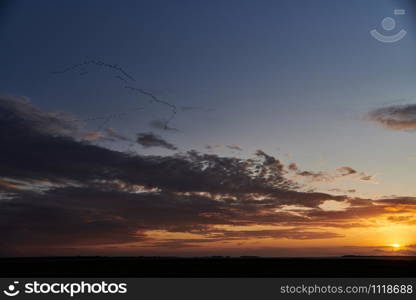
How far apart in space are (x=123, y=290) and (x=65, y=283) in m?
5.09

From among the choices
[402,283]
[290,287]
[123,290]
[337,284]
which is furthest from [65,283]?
[402,283]

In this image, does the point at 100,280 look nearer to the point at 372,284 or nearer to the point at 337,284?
the point at 337,284

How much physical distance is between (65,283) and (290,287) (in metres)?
17.8

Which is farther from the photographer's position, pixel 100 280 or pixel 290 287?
pixel 100 280

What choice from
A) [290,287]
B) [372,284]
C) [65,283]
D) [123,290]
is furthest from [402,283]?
[65,283]

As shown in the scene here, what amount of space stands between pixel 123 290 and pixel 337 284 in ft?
54.4

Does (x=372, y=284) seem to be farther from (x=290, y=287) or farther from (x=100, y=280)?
(x=100, y=280)

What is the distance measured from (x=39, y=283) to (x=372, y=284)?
26360 mm

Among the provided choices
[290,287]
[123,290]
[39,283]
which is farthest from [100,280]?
[290,287]

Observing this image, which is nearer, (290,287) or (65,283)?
(290,287)

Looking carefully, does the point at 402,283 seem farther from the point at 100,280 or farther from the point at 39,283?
the point at 39,283

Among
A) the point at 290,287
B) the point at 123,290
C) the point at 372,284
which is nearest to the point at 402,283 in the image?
the point at 372,284

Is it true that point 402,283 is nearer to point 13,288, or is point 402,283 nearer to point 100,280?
point 100,280

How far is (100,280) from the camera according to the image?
3362 cm
